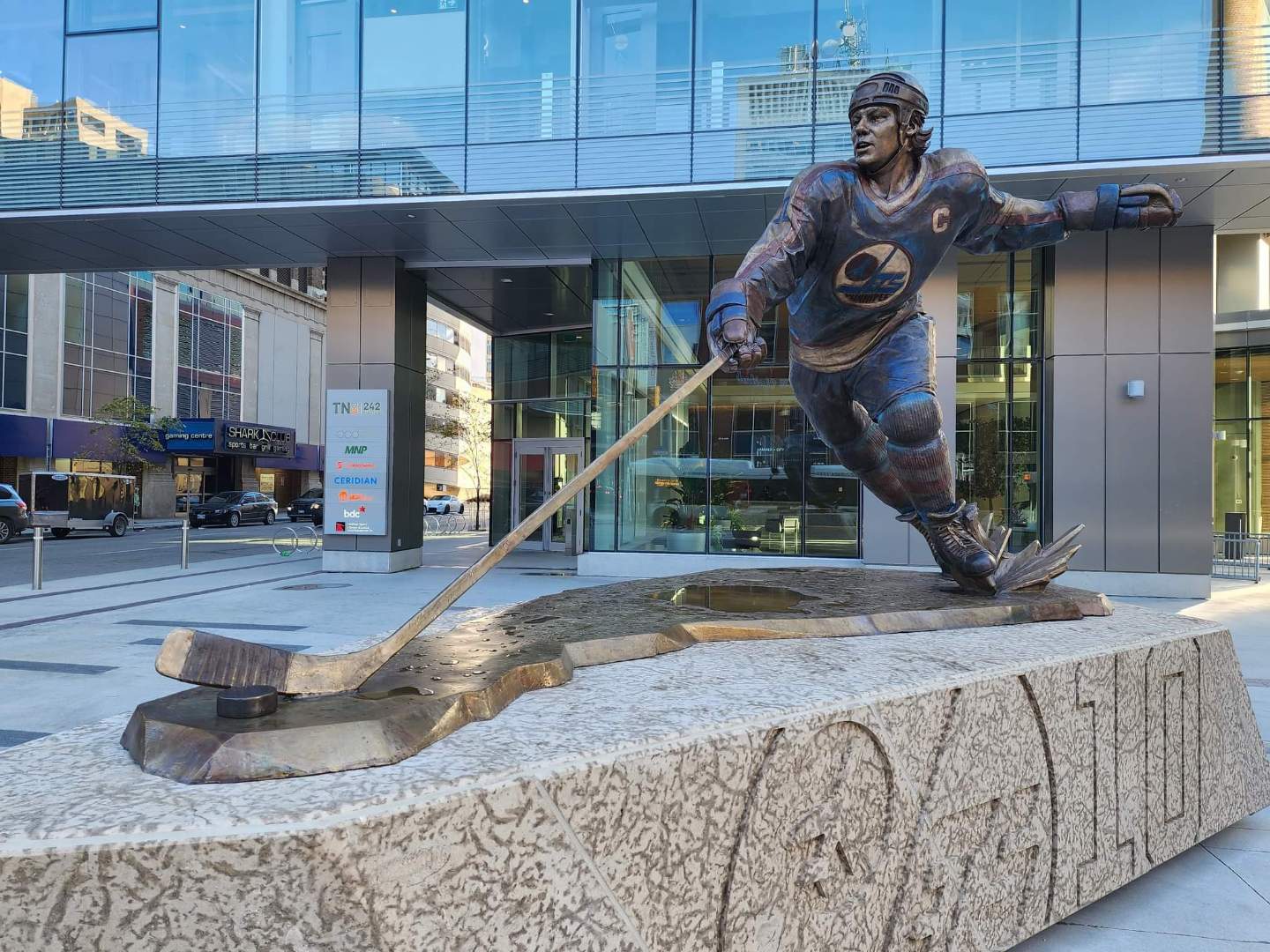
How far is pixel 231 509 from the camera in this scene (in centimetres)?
3203

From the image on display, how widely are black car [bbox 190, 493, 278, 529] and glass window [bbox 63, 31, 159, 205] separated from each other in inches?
820

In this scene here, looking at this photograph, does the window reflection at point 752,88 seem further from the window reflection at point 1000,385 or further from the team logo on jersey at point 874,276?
the team logo on jersey at point 874,276

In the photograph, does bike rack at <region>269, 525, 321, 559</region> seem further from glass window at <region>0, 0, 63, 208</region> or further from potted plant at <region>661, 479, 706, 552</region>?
potted plant at <region>661, 479, 706, 552</region>

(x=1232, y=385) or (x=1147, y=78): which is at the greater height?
(x=1147, y=78)

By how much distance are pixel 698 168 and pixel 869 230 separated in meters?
9.10

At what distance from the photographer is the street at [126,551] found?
50.5ft

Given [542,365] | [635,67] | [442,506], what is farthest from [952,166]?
[442,506]

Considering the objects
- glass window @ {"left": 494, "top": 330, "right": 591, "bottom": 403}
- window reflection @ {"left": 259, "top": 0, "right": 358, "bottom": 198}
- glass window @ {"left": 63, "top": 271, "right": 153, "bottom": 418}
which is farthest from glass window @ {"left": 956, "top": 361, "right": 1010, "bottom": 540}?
glass window @ {"left": 63, "top": 271, "right": 153, "bottom": 418}

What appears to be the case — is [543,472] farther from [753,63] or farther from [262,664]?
[262,664]

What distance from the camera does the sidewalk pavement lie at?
281cm

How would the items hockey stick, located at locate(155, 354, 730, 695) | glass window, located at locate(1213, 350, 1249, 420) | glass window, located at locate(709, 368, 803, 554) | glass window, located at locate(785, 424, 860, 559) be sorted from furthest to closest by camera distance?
glass window, located at locate(1213, 350, 1249, 420) → glass window, located at locate(709, 368, 803, 554) → glass window, located at locate(785, 424, 860, 559) → hockey stick, located at locate(155, 354, 730, 695)

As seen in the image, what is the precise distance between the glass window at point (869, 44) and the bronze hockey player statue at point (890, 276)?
8.88m

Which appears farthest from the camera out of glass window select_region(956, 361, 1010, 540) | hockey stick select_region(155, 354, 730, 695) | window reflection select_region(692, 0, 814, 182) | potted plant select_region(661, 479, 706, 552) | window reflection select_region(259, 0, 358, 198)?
potted plant select_region(661, 479, 706, 552)

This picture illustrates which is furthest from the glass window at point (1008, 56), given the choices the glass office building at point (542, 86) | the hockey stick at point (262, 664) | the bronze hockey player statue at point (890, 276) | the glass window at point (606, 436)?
the hockey stick at point (262, 664)
